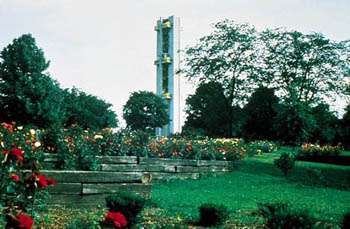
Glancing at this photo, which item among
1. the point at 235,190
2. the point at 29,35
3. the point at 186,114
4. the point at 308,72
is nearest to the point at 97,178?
the point at 235,190

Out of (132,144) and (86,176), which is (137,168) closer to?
(132,144)

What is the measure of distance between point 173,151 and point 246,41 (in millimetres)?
35285

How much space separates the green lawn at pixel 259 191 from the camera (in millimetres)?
10359

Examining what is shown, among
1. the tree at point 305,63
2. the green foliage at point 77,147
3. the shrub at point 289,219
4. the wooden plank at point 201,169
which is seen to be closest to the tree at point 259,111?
the tree at point 305,63

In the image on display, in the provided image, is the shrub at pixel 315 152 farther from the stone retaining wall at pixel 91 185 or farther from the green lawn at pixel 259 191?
the stone retaining wall at pixel 91 185

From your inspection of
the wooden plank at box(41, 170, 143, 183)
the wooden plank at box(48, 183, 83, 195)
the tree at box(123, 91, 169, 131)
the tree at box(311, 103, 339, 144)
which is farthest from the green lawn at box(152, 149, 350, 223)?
the tree at box(123, 91, 169, 131)

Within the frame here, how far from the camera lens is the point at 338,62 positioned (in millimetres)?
52406

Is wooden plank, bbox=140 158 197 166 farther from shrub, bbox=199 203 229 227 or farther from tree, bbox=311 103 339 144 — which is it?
tree, bbox=311 103 339 144

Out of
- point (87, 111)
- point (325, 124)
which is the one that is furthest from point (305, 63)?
point (87, 111)

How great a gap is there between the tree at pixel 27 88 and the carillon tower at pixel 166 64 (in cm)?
2077

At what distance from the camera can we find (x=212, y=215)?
8070 millimetres

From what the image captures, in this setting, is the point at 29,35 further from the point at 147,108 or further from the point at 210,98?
the point at 210,98

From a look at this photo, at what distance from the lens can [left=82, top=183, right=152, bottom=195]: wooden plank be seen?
29.5 feet

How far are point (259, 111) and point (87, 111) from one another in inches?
936
